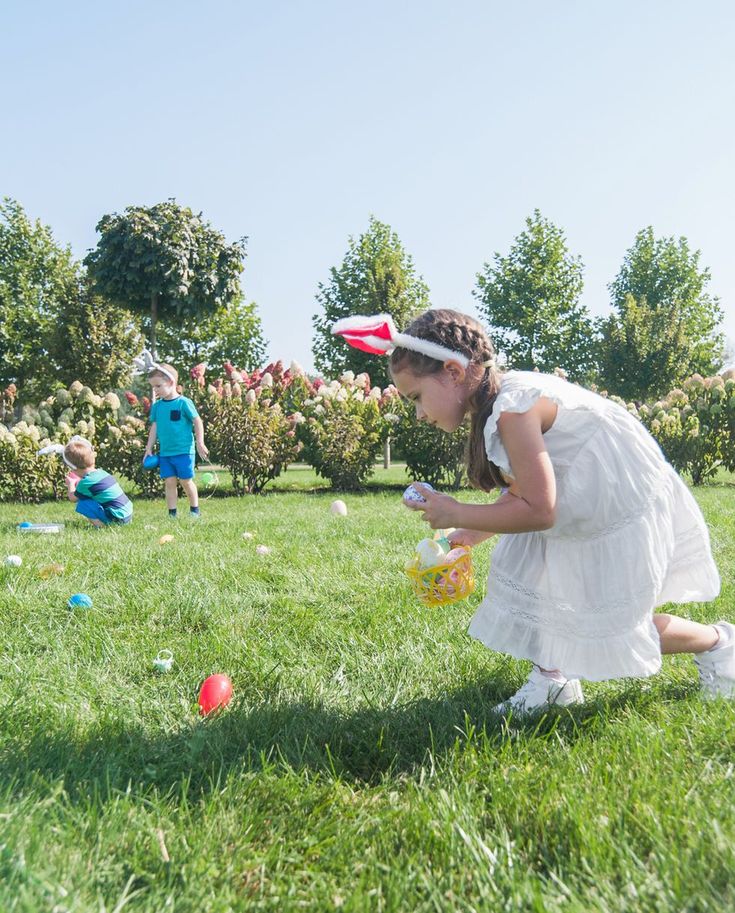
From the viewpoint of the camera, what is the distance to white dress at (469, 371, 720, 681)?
2.07 meters

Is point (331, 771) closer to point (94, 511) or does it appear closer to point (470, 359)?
point (470, 359)

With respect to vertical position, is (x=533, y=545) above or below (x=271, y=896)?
above

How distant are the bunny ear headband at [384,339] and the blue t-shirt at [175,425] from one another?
211 inches

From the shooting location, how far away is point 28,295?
23531mm

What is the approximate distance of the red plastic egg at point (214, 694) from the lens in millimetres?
2262

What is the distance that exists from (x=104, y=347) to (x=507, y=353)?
15.1 m

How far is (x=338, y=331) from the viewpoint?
2391 millimetres

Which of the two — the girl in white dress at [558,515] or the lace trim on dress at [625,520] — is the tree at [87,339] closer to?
the girl in white dress at [558,515]

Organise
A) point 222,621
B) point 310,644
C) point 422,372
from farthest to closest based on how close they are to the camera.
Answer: point 222,621
point 310,644
point 422,372

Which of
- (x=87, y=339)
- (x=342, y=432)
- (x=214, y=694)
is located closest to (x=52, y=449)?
(x=342, y=432)

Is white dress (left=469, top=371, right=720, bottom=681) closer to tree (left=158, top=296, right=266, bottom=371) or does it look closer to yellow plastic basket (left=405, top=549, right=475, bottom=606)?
yellow plastic basket (left=405, top=549, right=475, bottom=606)

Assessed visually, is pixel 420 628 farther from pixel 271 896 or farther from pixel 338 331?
pixel 271 896

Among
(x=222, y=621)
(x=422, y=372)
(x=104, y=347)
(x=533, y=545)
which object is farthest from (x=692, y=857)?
(x=104, y=347)

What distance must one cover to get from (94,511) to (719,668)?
5464 mm
